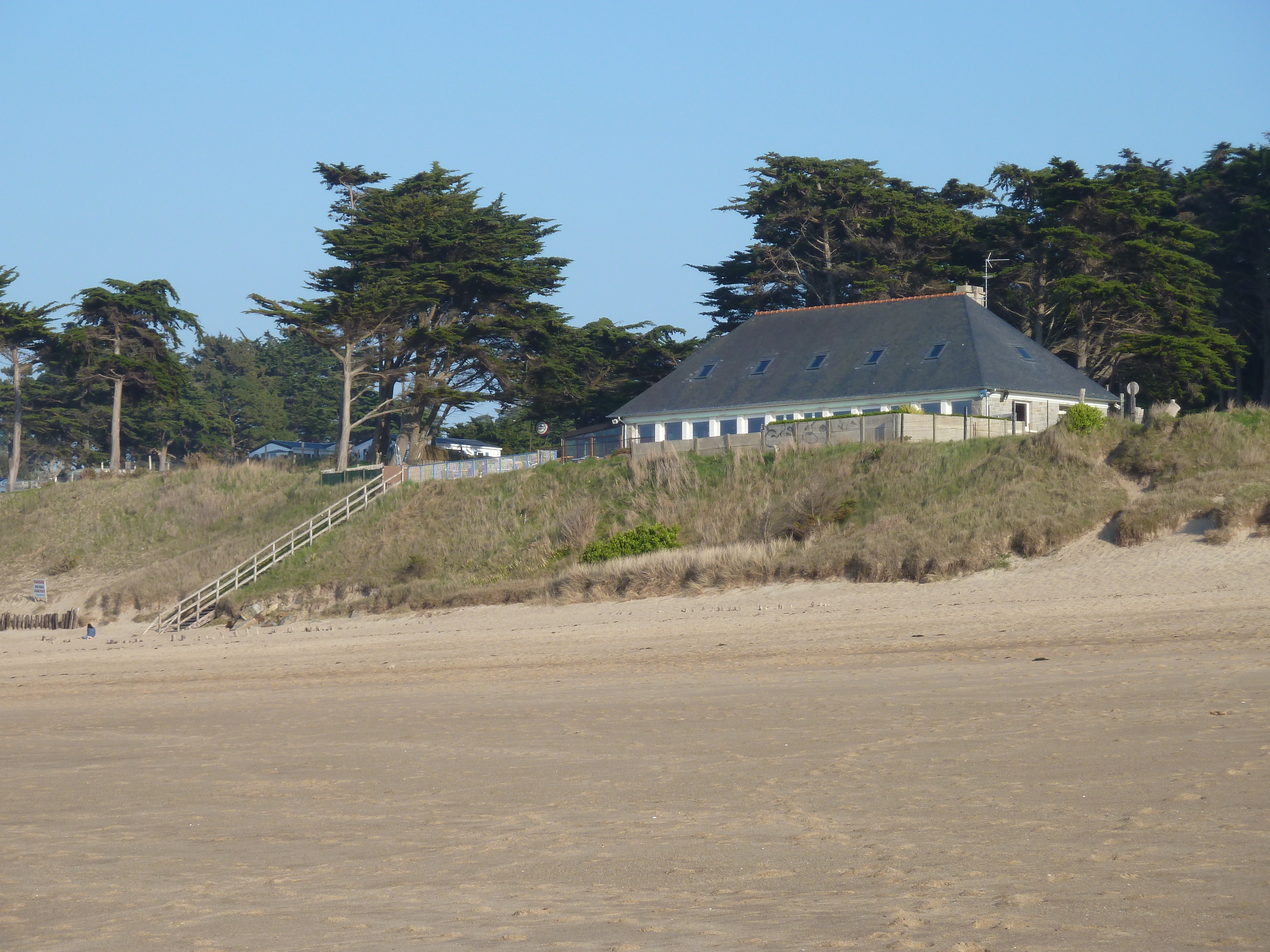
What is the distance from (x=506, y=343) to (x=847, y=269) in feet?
46.5

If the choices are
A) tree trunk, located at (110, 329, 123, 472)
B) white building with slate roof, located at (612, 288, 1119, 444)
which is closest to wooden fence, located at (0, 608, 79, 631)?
white building with slate roof, located at (612, 288, 1119, 444)

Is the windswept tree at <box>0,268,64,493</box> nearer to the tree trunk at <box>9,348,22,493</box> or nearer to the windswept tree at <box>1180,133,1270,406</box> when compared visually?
the tree trunk at <box>9,348,22,493</box>

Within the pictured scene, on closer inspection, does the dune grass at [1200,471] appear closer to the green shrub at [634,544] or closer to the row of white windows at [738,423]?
the row of white windows at [738,423]

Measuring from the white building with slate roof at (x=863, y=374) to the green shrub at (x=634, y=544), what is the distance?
9612 millimetres

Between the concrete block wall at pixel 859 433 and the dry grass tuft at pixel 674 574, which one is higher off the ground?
the concrete block wall at pixel 859 433

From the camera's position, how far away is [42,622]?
33000 mm

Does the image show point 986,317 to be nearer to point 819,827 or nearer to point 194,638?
point 194,638

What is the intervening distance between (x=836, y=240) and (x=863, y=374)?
50.7 ft

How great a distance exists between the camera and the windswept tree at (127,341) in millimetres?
55562

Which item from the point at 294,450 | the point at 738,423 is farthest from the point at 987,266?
the point at 294,450

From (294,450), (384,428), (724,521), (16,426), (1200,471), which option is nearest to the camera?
(1200,471)

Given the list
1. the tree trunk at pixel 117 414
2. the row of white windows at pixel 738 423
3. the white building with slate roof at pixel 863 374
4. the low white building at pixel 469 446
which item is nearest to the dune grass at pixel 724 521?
the row of white windows at pixel 738 423

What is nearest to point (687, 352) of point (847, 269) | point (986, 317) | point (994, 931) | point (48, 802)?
point (847, 269)

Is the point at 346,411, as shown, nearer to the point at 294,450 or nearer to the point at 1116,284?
the point at 1116,284
